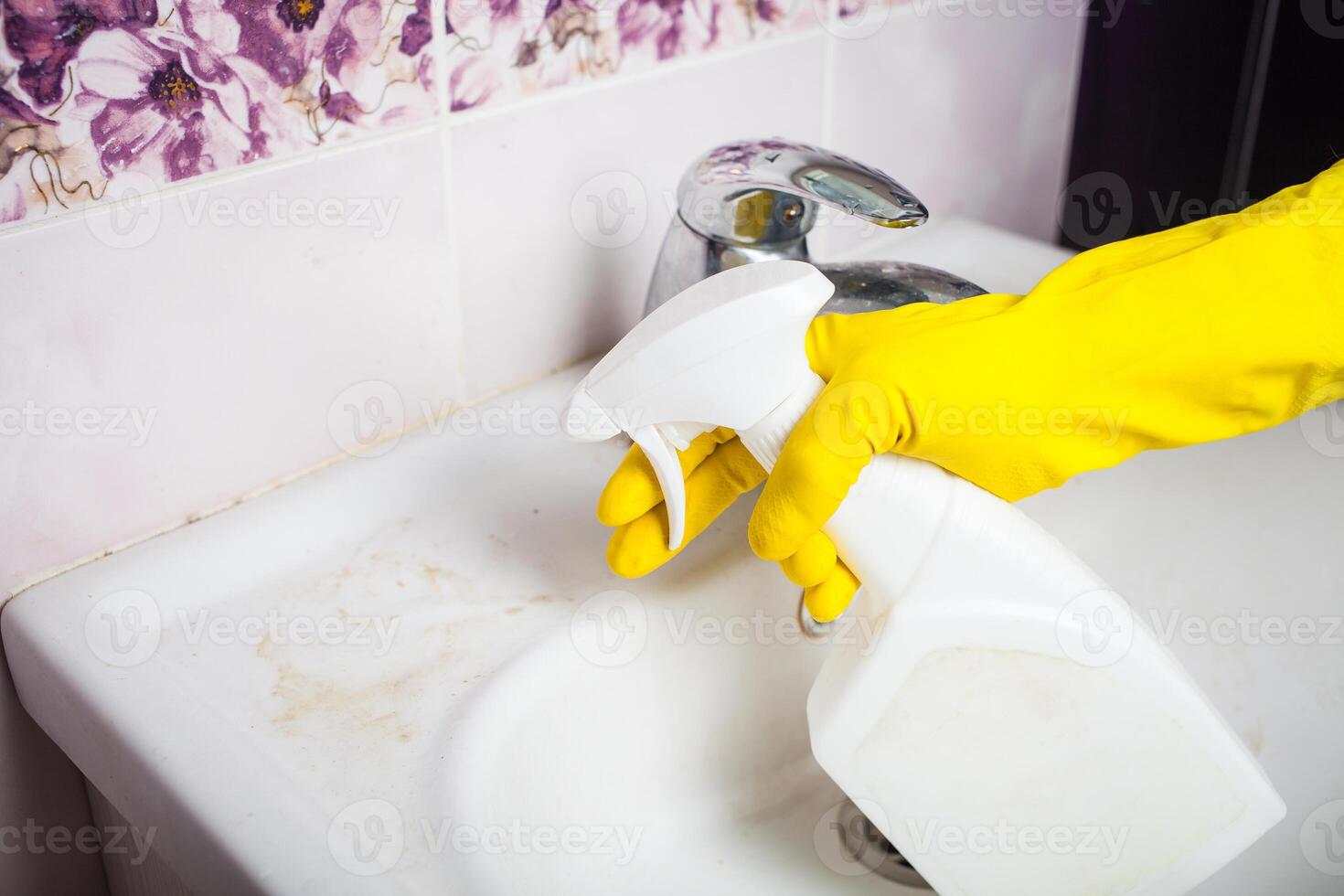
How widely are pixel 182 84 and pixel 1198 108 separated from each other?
702 mm

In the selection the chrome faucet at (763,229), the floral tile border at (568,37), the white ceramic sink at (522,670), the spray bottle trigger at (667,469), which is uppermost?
the floral tile border at (568,37)

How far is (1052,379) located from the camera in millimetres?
421

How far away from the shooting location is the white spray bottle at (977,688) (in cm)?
41

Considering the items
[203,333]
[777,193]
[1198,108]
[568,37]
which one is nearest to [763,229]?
[777,193]

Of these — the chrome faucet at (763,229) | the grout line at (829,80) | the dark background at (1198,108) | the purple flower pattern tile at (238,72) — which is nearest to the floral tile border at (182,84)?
the purple flower pattern tile at (238,72)

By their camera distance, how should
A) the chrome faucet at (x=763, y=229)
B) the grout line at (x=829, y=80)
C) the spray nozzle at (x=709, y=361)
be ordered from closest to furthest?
the spray nozzle at (x=709, y=361) < the chrome faucet at (x=763, y=229) < the grout line at (x=829, y=80)

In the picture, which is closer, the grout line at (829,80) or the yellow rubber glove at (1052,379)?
the yellow rubber glove at (1052,379)

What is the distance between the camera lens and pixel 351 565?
0.51 meters

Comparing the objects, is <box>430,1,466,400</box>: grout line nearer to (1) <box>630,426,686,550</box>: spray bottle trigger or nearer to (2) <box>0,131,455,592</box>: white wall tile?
(2) <box>0,131,455,592</box>: white wall tile

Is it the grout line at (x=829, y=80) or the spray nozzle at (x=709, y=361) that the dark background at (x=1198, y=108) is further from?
Result: the spray nozzle at (x=709, y=361)

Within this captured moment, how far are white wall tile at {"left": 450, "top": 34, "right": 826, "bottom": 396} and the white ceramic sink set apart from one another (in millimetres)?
36

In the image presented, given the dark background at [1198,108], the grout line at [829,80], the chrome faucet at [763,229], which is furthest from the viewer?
the dark background at [1198,108]

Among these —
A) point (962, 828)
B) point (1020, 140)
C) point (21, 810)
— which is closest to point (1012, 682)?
point (962, 828)

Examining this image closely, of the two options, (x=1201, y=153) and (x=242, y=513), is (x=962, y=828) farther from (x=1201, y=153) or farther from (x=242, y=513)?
(x=1201, y=153)
